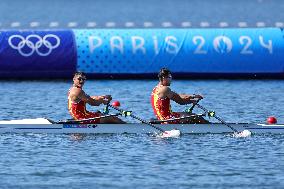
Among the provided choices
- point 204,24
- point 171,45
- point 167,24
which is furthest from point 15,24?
point 171,45

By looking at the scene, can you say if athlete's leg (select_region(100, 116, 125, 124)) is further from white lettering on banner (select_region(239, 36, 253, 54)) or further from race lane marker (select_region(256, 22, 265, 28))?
race lane marker (select_region(256, 22, 265, 28))

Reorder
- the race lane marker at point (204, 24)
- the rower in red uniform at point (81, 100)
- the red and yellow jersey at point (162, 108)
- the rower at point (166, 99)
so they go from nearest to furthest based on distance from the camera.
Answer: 1. the rower in red uniform at point (81, 100)
2. the rower at point (166, 99)
3. the red and yellow jersey at point (162, 108)
4. the race lane marker at point (204, 24)

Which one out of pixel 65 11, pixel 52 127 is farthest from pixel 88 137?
pixel 65 11

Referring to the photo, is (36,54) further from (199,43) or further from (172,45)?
(199,43)

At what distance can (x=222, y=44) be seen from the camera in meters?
52.1

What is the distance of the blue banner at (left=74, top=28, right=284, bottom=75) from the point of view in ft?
170

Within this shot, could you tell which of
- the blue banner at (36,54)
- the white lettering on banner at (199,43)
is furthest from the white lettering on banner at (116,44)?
the white lettering on banner at (199,43)

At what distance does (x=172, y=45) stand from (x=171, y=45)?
0.04 metres

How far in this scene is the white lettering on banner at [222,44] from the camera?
171 ft

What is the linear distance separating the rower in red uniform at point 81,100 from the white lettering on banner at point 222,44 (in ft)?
51.9

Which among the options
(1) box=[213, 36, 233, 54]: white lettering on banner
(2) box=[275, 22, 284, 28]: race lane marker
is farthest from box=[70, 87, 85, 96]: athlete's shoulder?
(2) box=[275, 22, 284, 28]: race lane marker

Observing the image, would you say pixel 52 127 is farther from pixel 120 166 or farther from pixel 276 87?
pixel 276 87

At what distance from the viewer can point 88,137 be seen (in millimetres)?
36281

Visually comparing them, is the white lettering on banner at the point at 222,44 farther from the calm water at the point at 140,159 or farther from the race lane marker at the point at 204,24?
the race lane marker at the point at 204,24
